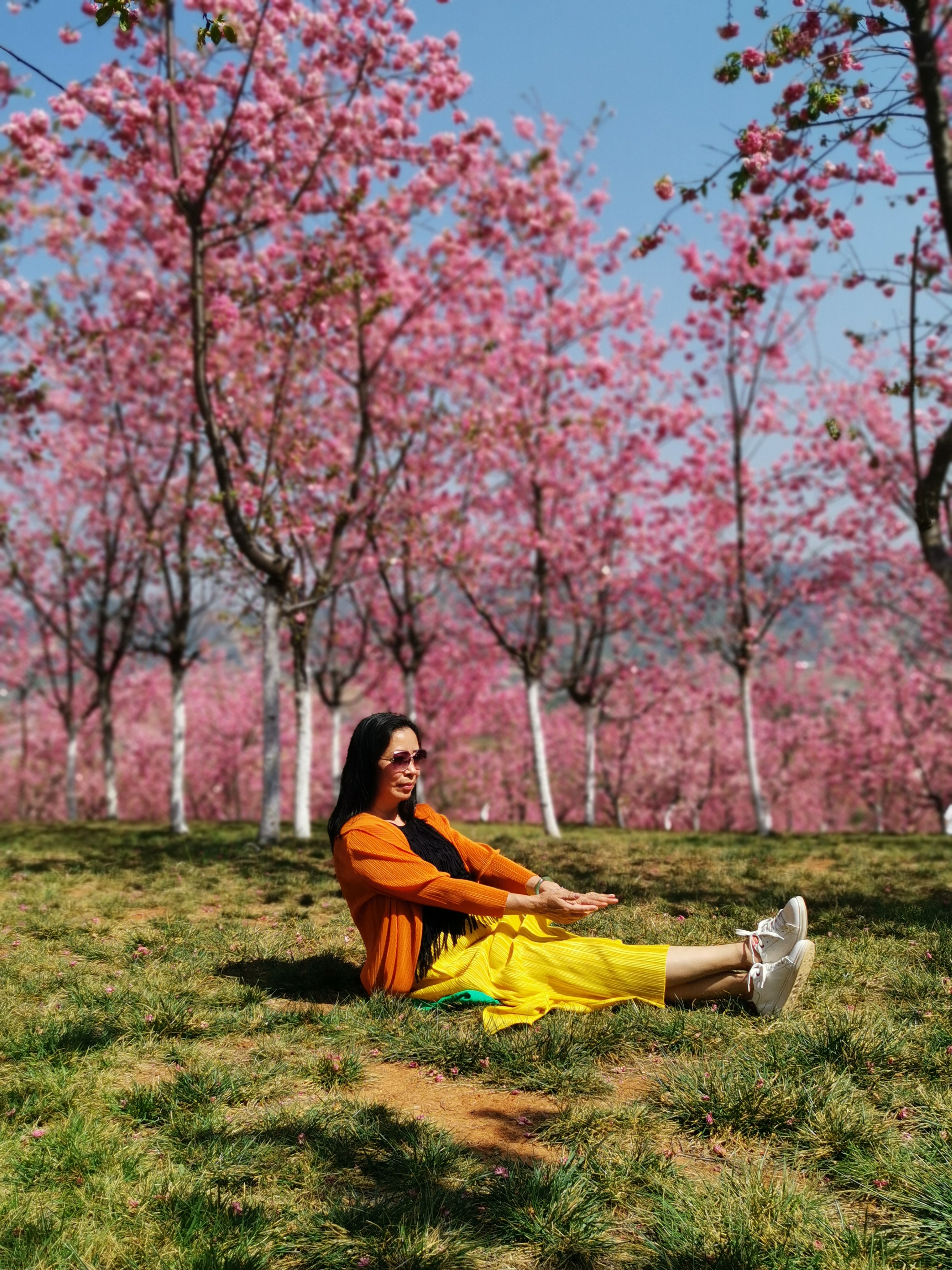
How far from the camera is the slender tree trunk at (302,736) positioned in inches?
561

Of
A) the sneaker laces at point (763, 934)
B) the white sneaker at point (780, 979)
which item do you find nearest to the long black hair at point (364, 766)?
the sneaker laces at point (763, 934)

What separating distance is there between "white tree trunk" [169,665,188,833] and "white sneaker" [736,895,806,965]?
13791mm

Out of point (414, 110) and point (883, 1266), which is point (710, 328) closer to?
point (414, 110)

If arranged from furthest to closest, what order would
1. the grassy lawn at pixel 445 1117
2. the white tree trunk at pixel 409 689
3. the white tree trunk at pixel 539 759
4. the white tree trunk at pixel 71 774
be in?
the white tree trunk at pixel 71 774, the white tree trunk at pixel 409 689, the white tree trunk at pixel 539 759, the grassy lawn at pixel 445 1117

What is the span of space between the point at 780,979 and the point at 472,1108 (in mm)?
1751

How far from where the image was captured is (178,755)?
17469 mm

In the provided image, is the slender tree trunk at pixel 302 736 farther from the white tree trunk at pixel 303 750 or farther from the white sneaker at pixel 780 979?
the white sneaker at pixel 780 979

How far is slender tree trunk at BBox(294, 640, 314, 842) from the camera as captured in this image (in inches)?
561

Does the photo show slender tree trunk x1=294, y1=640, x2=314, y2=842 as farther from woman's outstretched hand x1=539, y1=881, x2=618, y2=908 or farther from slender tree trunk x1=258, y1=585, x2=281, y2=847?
woman's outstretched hand x1=539, y1=881, x2=618, y2=908

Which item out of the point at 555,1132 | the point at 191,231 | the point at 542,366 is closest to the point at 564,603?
the point at 542,366

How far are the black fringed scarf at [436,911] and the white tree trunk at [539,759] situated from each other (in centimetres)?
1061

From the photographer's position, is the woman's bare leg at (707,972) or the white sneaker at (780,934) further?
the woman's bare leg at (707,972)

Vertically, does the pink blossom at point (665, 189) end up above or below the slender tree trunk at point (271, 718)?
above

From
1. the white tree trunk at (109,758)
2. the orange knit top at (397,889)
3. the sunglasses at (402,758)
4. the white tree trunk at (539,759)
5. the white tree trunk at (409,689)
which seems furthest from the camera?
the white tree trunk at (109,758)
